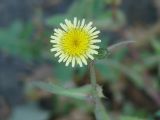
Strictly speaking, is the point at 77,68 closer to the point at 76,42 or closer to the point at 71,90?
the point at 71,90

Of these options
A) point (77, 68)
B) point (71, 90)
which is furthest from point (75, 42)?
point (77, 68)

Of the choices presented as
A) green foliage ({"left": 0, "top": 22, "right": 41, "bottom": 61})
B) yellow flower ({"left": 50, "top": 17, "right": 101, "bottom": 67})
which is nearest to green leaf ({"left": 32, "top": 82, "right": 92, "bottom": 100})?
yellow flower ({"left": 50, "top": 17, "right": 101, "bottom": 67})

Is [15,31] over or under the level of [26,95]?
over

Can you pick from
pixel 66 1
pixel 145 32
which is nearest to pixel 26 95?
pixel 66 1

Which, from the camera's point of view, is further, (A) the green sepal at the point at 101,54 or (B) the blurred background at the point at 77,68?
(B) the blurred background at the point at 77,68

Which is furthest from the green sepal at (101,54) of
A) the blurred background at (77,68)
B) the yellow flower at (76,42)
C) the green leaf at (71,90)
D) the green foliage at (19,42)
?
the green foliage at (19,42)

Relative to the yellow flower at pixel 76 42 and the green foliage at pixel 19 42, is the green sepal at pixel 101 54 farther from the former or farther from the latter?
the green foliage at pixel 19 42

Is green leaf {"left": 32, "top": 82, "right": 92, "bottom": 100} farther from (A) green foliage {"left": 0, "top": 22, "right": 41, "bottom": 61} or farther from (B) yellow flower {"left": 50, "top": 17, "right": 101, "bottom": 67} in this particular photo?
(A) green foliage {"left": 0, "top": 22, "right": 41, "bottom": 61}

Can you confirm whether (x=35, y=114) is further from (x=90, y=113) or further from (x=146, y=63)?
(x=146, y=63)
